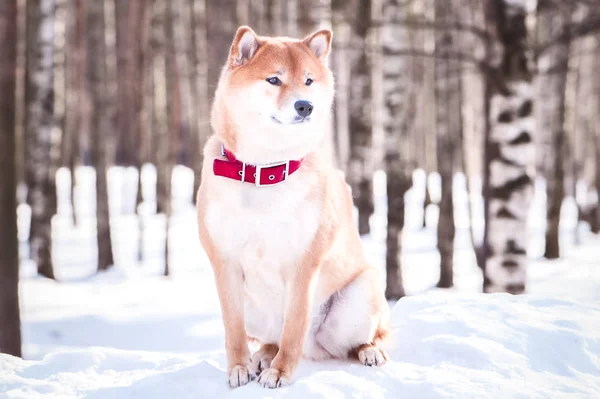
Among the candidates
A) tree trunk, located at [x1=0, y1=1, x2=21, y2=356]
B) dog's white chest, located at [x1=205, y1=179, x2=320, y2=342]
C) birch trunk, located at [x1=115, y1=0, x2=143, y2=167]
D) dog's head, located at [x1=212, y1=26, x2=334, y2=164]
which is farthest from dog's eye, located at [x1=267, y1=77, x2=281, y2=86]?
birch trunk, located at [x1=115, y1=0, x2=143, y2=167]

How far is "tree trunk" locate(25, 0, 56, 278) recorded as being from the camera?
8.73 meters

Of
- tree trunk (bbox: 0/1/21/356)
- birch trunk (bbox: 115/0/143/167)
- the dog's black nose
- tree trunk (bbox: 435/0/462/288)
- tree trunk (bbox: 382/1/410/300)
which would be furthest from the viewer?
birch trunk (bbox: 115/0/143/167)

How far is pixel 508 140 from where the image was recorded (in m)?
5.39

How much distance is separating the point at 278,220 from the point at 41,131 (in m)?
7.36

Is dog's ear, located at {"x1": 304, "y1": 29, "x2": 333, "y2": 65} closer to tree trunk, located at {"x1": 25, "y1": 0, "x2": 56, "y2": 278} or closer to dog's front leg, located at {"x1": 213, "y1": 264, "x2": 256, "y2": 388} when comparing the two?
dog's front leg, located at {"x1": 213, "y1": 264, "x2": 256, "y2": 388}

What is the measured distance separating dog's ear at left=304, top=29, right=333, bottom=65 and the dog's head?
13cm

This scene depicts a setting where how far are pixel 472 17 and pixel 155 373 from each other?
1327 cm

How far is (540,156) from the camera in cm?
1617

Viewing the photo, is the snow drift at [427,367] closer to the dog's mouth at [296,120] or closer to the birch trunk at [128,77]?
the dog's mouth at [296,120]

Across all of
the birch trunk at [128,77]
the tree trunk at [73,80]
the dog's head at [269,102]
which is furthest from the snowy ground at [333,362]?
the tree trunk at [73,80]

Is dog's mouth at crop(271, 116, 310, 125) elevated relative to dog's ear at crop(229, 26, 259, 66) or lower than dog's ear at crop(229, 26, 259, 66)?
lower

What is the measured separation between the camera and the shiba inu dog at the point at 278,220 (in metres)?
2.79

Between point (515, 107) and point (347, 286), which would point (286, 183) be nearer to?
point (347, 286)

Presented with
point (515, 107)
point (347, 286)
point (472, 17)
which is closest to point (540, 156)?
point (472, 17)
